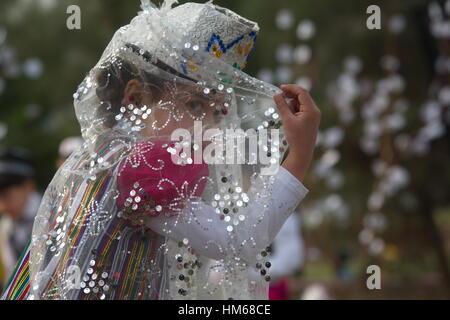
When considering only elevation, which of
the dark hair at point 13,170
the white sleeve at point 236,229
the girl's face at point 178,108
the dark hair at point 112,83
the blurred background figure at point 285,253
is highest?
the dark hair at point 13,170

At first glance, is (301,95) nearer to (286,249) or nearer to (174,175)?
(174,175)

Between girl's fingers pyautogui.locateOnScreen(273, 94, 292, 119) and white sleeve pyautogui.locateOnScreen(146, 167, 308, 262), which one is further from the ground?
girl's fingers pyautogui.locateOnScreen(273, 94, 292, 119)

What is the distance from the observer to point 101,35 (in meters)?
9.23

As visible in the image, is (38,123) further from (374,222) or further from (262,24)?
(374,222)

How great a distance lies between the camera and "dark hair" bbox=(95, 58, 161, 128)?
2219 mm

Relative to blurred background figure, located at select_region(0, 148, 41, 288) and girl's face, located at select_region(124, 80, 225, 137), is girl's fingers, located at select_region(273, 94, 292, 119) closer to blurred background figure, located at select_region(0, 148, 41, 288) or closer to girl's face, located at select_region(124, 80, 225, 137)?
girl's face, located at select_region(124, 80, 225, 137)

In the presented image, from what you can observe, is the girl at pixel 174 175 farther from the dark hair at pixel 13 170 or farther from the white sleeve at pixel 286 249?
the white sleeve at pixel 286 249

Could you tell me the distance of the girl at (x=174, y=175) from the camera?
2082mm

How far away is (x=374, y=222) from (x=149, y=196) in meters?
8.16

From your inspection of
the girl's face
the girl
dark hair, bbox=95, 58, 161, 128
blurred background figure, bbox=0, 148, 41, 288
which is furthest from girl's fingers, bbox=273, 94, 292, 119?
blurred background figure, bbox=0, 148, 41, 288

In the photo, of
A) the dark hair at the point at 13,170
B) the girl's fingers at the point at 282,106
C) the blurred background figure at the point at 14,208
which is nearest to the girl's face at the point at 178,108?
the girl's fingers at the point at 282,106

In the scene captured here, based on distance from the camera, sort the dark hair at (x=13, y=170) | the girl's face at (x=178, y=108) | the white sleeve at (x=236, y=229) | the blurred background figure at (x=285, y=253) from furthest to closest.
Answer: the blurred background figure at (x=285, y=253) < the dark hair at (x=13, y=170) < the girl's face at (x=178, y=108) < the white sleeve at (x=236, y=229)

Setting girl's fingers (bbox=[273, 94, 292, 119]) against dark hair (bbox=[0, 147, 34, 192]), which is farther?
dark hair (bbox=[0, 147, 34, 192])
